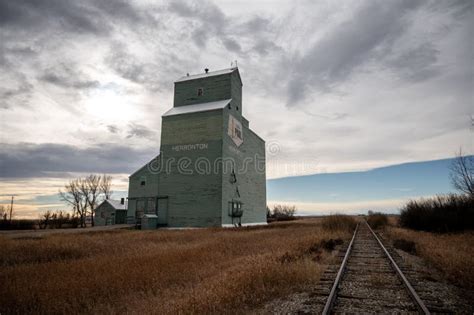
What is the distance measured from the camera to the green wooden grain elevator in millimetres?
29266

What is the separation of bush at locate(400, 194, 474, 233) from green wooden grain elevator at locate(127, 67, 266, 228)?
16.5 m

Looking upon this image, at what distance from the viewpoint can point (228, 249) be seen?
42.8ft

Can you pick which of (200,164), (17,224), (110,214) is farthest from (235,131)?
(17,224)

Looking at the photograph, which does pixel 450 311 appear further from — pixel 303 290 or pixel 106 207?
pixel 106 207

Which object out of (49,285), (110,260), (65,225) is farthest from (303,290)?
(65,225)

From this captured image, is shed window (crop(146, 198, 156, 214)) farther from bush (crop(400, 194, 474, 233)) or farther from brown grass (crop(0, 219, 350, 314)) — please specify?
bush (crop(400, 194, 474, 233))

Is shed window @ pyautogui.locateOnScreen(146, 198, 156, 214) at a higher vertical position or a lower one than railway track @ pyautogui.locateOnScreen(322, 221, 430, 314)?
higher

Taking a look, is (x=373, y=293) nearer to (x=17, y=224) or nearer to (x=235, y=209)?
(x=235, y=209)

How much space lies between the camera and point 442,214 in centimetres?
1980

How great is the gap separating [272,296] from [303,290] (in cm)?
83

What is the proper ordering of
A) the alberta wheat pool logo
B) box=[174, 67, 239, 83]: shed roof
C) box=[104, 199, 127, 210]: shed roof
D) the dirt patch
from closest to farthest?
the dirt patch, the alberta wheat pool logo, box=[174, 67, 239, 83]: shed roof, box=[104, 199, 127, 210]: shed roof

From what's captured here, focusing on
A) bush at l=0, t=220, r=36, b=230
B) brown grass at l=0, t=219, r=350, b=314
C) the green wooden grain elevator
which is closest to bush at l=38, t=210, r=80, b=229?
bush at l=0, t=220, r=36, b=230

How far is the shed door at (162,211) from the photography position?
30.4 metres

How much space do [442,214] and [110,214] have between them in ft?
147
